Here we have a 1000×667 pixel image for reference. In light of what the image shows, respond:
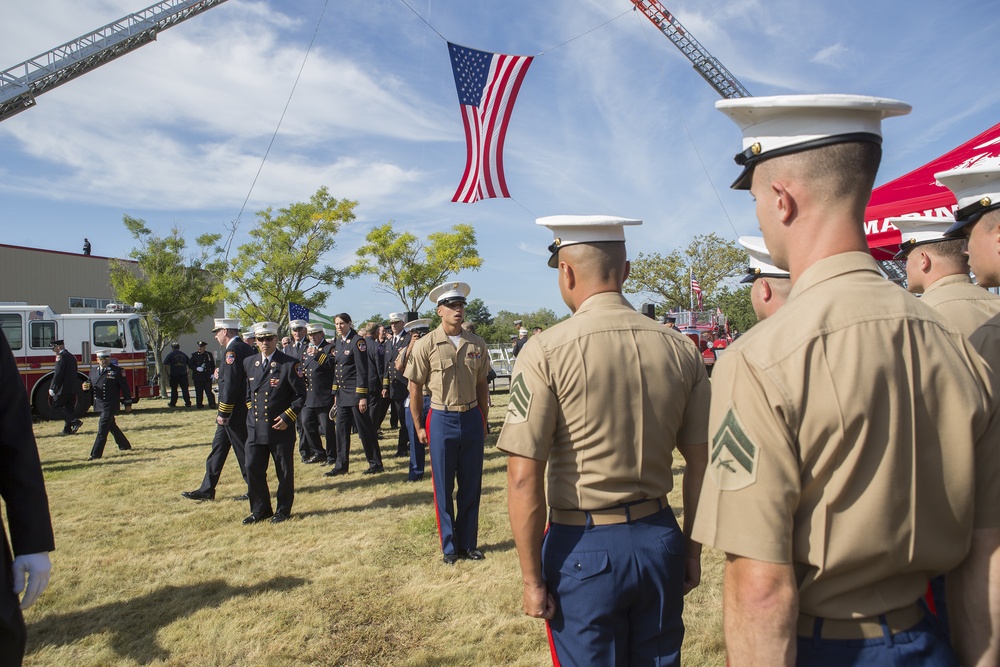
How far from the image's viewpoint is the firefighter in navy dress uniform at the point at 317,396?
30.6 ft

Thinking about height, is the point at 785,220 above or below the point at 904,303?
above

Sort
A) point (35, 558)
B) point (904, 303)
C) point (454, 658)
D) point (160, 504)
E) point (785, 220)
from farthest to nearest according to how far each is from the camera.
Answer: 1. point (160, 504)
2. point (454, 658)
3. point (35, 558)
4. point (785, 220)
5. point (904, 303)

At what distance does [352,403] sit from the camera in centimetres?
888

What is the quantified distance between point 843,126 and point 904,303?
1.33 feet

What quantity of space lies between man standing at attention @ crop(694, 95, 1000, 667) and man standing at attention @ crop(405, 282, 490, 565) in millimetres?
4156

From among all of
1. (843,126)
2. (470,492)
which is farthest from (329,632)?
(843,126)

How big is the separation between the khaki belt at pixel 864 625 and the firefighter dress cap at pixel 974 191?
61.3 inches

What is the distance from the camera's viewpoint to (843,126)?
1.34m

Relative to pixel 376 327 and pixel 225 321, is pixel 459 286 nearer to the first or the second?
pixel 225 321

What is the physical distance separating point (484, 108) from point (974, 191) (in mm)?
6622

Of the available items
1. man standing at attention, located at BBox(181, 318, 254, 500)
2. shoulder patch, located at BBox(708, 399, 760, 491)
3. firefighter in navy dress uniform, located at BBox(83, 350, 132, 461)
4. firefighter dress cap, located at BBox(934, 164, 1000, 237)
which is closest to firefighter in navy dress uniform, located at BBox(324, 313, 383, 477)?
man standing at attention, located at BBox(181, 318, 254, 500)

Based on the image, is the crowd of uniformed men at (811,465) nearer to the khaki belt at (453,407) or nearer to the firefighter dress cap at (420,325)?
the khaki belt at (453,407)

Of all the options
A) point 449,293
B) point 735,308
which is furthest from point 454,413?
point 735,308

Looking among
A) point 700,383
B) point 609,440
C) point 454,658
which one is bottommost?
point 454,658
